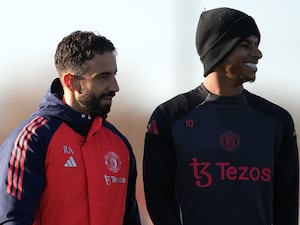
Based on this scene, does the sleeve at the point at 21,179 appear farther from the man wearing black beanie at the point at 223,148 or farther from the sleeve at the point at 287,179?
the sleeve at the point at 287,179

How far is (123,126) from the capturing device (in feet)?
75.4

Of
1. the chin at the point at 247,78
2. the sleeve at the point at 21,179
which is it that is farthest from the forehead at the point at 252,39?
the sleeve at the point at 21,179

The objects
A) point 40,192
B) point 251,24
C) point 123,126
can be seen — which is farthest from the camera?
point 123,126

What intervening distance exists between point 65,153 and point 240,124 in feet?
2.70

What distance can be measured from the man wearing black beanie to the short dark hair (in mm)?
393

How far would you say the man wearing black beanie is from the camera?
4293mm

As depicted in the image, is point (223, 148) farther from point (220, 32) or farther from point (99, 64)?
point (99, 64)

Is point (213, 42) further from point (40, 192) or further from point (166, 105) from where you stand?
point (40, 192)

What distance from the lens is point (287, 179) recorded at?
4430 mm

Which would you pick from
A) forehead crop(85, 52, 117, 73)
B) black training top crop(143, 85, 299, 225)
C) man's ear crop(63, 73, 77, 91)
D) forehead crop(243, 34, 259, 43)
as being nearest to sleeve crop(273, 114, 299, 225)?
black training top crop(143, 85, 299, 225)

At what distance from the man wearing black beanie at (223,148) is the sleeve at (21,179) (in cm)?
55

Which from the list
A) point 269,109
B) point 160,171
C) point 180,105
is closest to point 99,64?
point 180,105

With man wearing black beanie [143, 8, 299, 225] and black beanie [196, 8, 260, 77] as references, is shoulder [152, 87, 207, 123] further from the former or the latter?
black beanie [196, 8, 260, 77]

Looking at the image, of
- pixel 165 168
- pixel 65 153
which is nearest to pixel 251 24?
pixel 165 168
